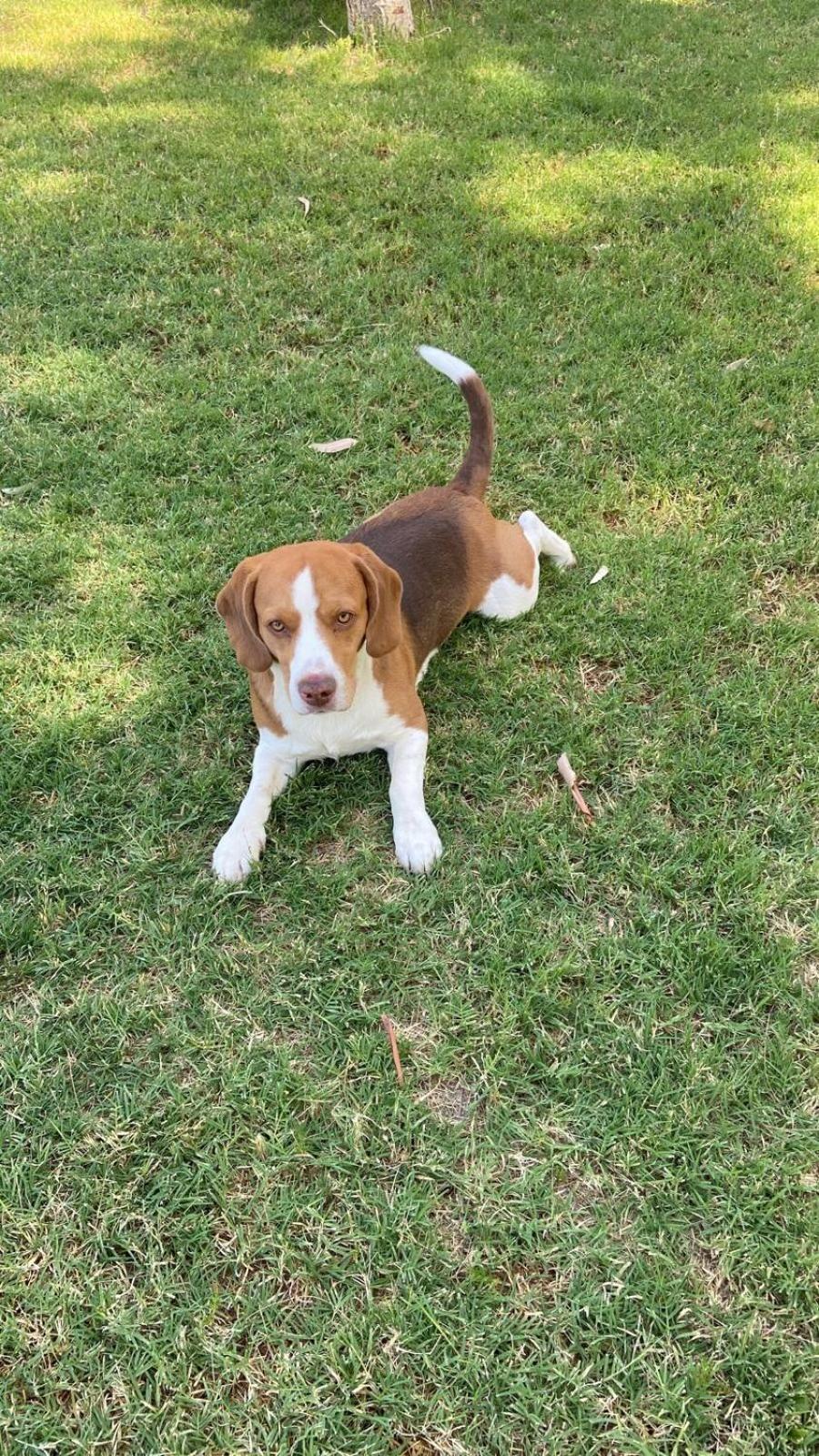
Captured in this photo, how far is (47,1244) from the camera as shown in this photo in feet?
8.19

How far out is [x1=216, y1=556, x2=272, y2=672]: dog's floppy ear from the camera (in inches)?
121

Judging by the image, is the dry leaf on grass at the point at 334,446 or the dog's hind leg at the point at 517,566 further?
the dry leaf on grass at the point at 334,446

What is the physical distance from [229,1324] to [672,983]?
1541 mm

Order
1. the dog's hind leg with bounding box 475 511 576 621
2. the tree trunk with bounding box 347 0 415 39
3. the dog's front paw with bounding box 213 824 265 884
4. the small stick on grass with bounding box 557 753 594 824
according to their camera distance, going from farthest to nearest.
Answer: the tree trunk with bounding box 347 0 415 39
the dog's hind leg with bounding box 475 511 576 621
the small stick on grass with bounding box 557 753 594 824
the dog's front paw with bounding box 213 824 265 884

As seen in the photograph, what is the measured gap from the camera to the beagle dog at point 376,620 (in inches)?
118

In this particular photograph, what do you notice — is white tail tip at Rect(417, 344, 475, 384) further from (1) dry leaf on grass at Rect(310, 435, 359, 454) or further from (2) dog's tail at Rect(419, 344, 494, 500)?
(1) dry leaf on grass at Rect(310, 435, 359, 454)

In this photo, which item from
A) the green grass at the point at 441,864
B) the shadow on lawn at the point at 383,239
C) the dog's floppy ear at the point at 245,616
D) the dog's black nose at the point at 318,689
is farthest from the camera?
the shadow on lawn at the point at 383,239

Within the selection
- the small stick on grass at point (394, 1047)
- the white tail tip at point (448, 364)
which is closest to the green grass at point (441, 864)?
the small stick on grass at point (394, 1047)

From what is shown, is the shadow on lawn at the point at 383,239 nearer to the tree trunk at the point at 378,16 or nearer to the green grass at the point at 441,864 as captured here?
the green grass at the point at 441,864

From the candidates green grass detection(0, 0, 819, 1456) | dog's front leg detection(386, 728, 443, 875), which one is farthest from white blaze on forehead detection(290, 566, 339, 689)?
green grass detection(0, 0, 819, 1456)

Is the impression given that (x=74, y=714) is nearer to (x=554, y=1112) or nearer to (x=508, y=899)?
(x=508, y=899)

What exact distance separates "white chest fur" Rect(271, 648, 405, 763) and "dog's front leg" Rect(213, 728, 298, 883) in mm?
71

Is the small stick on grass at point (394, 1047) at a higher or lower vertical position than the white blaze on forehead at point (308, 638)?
lower

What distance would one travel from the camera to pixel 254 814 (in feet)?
11.1
